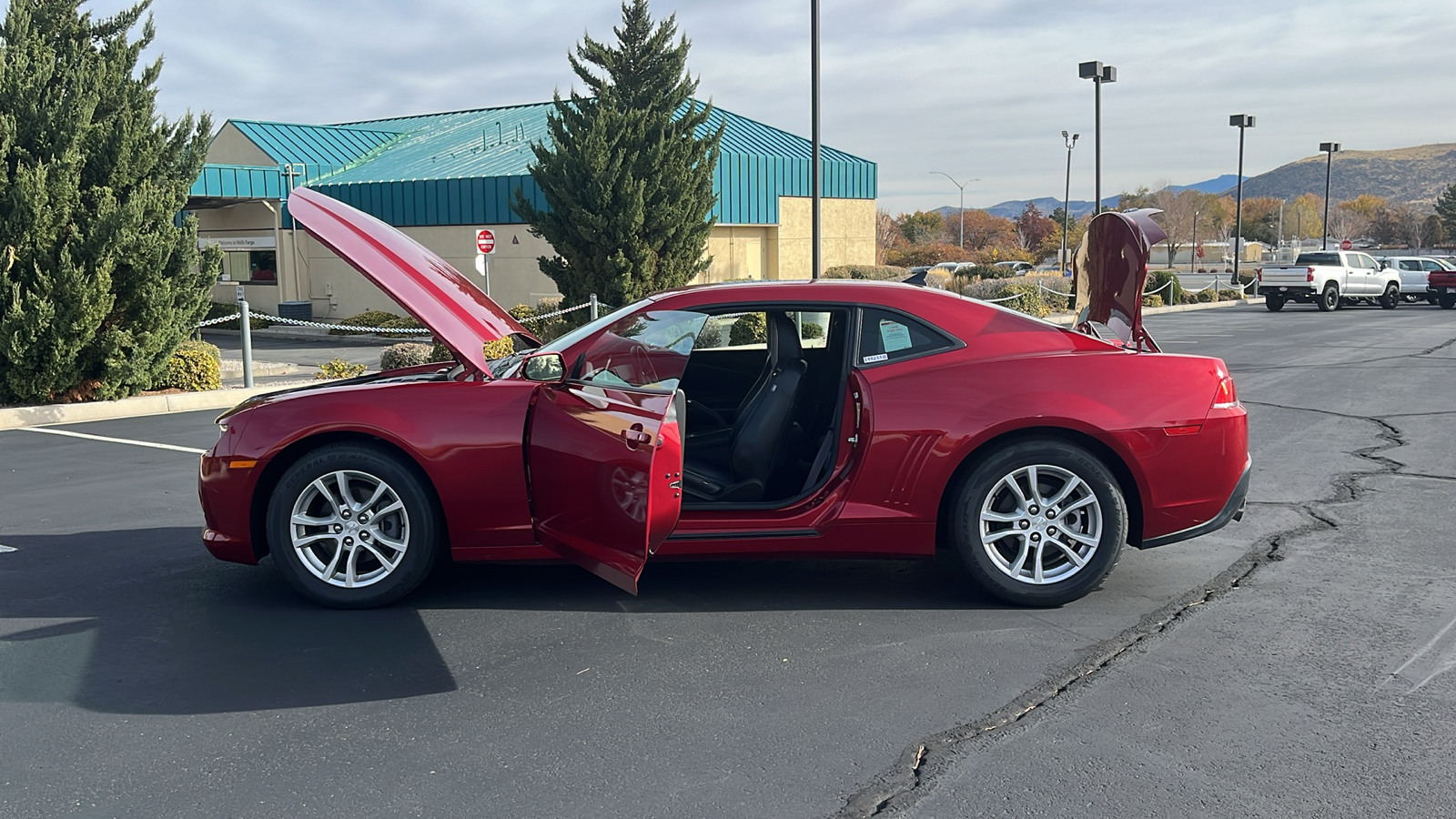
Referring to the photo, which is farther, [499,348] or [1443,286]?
[1443,286]

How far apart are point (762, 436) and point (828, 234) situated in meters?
30.1

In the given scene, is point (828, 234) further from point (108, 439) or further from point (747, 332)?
point (747, 332)

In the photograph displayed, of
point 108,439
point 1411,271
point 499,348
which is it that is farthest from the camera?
point 1411,271

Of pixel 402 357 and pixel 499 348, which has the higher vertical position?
pixel 499 348

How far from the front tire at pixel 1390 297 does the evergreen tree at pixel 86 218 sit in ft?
113

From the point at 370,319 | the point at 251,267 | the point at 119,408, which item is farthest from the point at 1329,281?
the point at 119,408

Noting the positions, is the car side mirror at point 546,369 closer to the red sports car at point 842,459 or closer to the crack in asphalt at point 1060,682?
the red sports car at point 842,459

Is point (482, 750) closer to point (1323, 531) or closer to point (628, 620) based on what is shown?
point (628, 620)

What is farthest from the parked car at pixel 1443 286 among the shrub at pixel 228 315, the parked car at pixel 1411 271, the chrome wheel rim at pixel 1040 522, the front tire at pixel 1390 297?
the chrome wheel rim at pixel 1040 522

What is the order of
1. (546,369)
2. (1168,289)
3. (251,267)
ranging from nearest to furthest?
(546,369)
(251,267)
(1168,289)

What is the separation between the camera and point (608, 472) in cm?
464

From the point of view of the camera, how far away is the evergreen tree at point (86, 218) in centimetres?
1294

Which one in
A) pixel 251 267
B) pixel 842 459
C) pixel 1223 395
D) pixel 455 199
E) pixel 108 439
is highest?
pixel 455 199

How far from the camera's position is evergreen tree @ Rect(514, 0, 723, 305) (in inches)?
861
